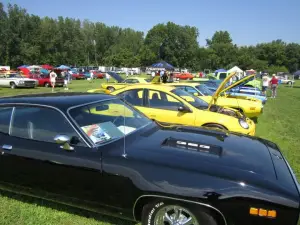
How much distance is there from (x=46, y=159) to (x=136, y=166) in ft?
3.49

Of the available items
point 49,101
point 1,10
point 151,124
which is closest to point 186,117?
point 151,124

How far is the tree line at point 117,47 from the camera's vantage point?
58750 mm

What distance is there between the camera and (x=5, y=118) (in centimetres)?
363

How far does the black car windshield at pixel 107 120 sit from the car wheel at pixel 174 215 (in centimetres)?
92

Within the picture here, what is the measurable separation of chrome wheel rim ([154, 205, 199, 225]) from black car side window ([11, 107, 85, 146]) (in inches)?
48.2

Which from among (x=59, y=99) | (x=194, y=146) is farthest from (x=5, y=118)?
(x=194, y=146)

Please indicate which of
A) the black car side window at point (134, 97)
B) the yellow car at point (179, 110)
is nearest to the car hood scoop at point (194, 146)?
the yellow car at point (179, 110)

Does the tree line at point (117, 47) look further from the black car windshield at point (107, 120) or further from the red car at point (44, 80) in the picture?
the black car windshield at point (107, 120)

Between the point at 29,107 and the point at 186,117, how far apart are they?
3.98 metres

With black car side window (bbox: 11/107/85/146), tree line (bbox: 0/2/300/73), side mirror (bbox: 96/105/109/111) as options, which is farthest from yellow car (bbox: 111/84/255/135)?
tree line (bbox: 0/2/300/73)

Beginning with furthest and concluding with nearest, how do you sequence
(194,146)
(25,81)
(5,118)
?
(25,81) < (5,118) < (194,146)

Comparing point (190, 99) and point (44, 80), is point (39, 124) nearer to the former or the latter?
point (190, 99)

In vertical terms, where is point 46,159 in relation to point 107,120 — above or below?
below

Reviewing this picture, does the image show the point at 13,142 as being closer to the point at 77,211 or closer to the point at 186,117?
the point at 77,211
